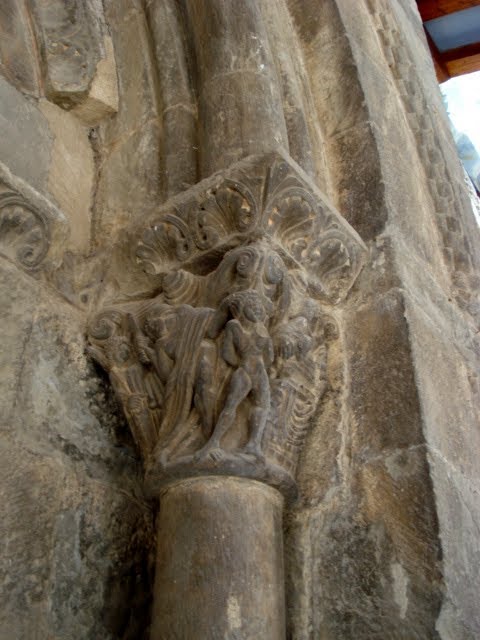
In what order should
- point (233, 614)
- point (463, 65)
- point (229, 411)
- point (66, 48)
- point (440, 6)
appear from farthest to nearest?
point (463, 65)
point (440, 6)
point (66, 48)
point (229, 411)
point (233, 614)

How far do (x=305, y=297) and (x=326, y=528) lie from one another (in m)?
0.56

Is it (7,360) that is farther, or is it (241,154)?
(241,154)

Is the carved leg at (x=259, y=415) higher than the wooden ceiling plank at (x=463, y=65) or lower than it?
lower

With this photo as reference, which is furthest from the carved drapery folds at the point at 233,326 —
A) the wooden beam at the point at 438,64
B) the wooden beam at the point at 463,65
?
the wooden beam at the point at 463,65

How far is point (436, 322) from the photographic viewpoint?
193 cm

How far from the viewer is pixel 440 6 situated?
477cm

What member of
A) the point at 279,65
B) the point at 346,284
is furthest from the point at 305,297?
the point at 279,65

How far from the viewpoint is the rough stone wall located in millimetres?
1460

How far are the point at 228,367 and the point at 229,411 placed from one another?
12 cm

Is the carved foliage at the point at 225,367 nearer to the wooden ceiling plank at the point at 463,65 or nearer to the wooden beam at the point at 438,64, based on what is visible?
the wooden beam at the point at 438,64

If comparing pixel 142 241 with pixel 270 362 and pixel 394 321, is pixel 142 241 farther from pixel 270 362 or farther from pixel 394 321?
pixel 394 321

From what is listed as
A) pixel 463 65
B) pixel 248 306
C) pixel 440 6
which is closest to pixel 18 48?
pixel 248 306

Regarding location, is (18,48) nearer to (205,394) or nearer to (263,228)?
(263,228)

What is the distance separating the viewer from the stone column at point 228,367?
1375 millimetres
